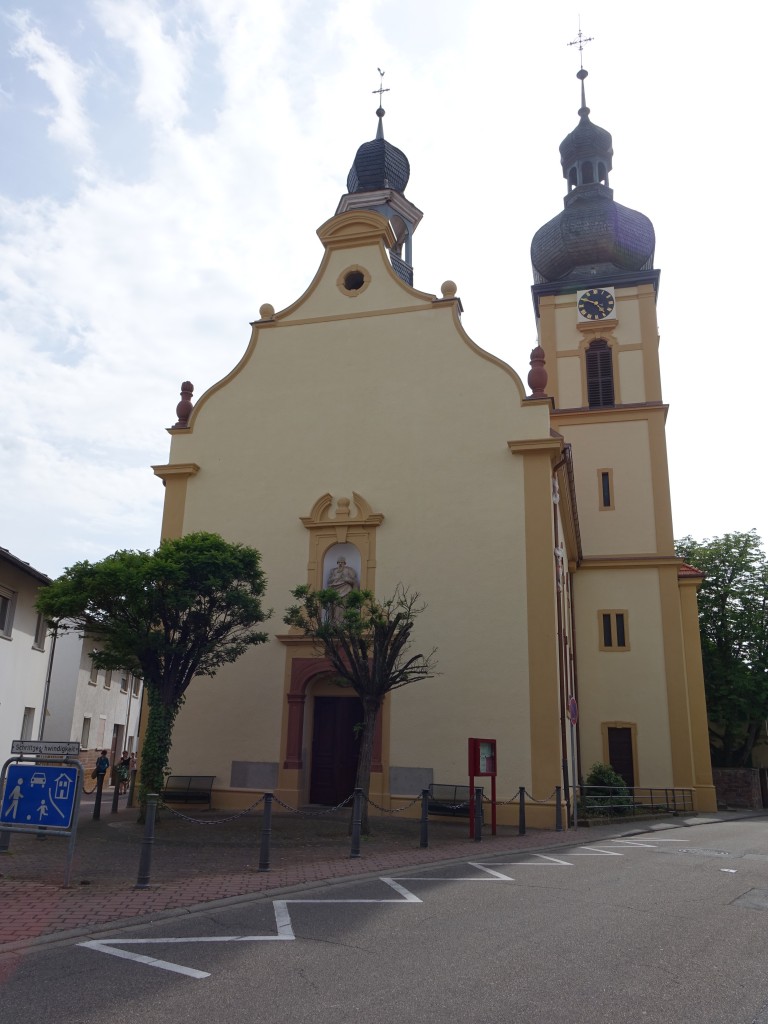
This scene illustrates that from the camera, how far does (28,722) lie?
86.0 feet

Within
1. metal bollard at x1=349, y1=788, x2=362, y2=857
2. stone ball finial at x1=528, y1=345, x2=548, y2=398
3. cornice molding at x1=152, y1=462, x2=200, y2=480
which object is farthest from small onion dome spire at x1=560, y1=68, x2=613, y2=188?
metal bollard at x1=349, y1=788, x2=362, y2=857

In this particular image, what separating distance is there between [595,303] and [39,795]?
93.4 feet

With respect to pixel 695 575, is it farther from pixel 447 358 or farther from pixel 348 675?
pixel 348 675

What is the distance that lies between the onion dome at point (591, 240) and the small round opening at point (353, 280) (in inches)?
560

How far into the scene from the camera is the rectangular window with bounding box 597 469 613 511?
3032cm

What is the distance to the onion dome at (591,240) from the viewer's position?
34.3 meters

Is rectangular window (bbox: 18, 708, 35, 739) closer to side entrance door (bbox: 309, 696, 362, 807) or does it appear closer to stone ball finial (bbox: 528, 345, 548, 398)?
side entrance door (bbox: 309, 696, 362, 807)

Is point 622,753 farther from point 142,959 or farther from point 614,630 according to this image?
point 142,959

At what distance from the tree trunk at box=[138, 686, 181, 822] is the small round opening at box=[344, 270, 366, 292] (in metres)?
12.2

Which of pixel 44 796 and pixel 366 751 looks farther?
pixel 366 751

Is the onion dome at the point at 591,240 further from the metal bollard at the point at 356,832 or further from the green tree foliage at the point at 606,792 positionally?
the metal bollard at the point at 356,832

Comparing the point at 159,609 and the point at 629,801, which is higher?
the point at 159,609

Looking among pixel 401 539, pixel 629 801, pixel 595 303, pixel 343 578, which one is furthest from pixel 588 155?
pixel 629 801

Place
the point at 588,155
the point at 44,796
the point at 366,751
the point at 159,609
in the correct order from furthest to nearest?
the point at 588,155 < the point at 159,609 < the point at 366,751 < the point at 44,796
